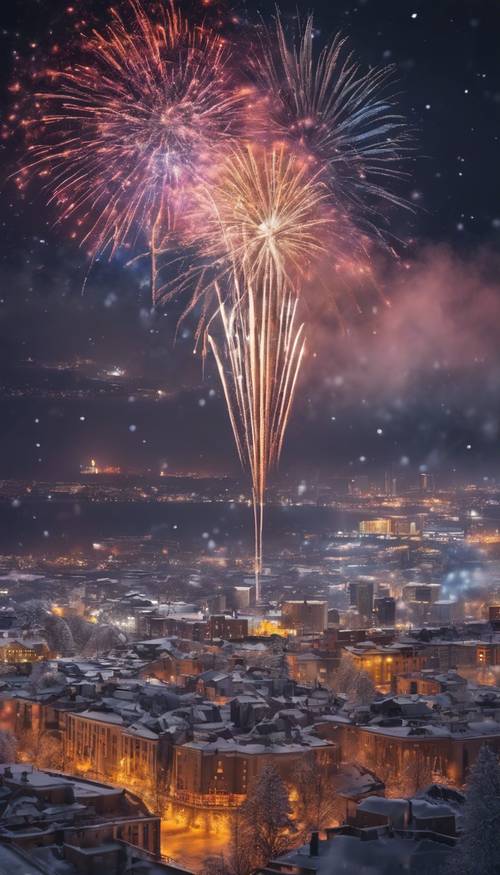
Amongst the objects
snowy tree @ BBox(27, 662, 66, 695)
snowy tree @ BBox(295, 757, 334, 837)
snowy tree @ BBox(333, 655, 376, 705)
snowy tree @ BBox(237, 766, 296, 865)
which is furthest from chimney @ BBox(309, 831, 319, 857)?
snowy tree @ BBox(27, 662, 66, 695)

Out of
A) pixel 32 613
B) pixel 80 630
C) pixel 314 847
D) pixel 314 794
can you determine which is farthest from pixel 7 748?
pixel 32 613

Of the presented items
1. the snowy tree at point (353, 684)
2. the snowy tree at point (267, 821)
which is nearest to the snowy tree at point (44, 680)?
the snowy tree at point (353, 684)

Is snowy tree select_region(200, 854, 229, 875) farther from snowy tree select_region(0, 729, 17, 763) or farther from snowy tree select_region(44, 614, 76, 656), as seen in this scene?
snowy tree select_region(44, 614, 76, 656)

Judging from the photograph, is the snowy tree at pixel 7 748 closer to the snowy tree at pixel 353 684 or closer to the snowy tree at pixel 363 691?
the snowy tree at pixel 353 684

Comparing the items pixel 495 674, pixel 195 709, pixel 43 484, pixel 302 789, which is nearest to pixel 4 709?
pixel 195 709

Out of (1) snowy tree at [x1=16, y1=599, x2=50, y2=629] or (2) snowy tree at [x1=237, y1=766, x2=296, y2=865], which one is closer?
(2) snowy tree at [x1=237, y1=766, x2=296, y2=865]

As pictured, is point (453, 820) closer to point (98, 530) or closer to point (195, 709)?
point (195, 709)
